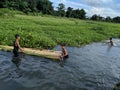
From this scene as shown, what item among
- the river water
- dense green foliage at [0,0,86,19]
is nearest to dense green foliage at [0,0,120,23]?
dense green foliage at [0,0,86,19]

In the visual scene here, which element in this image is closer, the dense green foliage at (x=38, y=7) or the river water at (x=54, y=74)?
the river water at (x=54, y=74)

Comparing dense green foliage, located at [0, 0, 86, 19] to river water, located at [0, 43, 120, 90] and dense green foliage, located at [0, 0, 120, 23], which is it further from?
river water, located at [0, 43, 120, 90]

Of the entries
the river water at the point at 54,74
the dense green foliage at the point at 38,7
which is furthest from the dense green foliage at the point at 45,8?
the river water at the point at 54,74

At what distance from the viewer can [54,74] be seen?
52.5 feet

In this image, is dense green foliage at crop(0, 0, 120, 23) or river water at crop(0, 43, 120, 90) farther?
dense green foliage at crop(0, 0, 120, 23)

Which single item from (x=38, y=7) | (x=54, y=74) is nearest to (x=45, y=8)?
(x=38, y=7)

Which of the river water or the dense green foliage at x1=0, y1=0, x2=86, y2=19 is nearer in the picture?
the river water

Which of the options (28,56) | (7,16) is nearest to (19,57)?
(28,56)

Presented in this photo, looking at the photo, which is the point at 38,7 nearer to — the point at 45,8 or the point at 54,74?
the point at 45,8

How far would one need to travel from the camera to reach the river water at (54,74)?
1359 cm

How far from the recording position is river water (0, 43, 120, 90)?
44.6 ft

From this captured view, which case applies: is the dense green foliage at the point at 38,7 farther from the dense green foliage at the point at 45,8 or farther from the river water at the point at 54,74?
the river water at the point at 54,74

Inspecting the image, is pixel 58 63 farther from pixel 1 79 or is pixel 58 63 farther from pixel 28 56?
pixel 1 79

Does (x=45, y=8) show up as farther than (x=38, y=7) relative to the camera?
No
